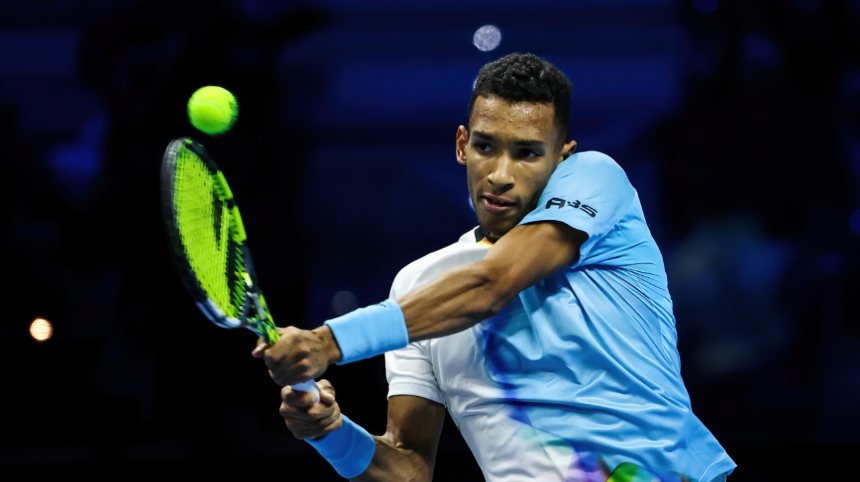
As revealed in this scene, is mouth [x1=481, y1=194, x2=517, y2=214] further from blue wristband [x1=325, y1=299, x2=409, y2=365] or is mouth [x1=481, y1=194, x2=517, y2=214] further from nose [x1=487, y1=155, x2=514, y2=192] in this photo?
blue wristband [x1=325, y1=299, x2=409, y2=365]

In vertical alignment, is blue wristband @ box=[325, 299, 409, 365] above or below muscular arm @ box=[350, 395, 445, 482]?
above

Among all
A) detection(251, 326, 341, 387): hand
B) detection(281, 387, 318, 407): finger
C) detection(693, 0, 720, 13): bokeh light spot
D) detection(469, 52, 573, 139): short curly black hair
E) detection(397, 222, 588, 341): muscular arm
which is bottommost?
detection(281, 387, 318, 407): finger

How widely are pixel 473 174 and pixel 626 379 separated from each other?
626 millimetres

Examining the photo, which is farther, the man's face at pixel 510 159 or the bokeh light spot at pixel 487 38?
the bokeh light spot at pixel 487 38

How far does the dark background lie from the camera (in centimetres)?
385

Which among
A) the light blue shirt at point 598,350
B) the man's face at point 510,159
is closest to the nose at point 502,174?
the man's face at point 510,159

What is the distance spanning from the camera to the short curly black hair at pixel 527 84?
7.20ft

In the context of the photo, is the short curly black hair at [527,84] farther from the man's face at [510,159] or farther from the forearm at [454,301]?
the forearm at [454,301]

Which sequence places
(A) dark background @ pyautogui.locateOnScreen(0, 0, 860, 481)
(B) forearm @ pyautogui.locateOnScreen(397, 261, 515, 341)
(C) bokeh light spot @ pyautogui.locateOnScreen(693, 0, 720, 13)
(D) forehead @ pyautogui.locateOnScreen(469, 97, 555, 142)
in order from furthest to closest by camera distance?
(C) bokeh light spot @ pyautogui.locateOnScreen(693, 0, 720, 13) → (A) dark background @ pyautogui.locateOnScreen(0, 0, 860, 481) → (D) forehead @ pyautogui.locateOnScreen(469, 97, 555, 142) → (B) forearm @ pyautogui.locateOnScreen(397, 261, 515, 341)

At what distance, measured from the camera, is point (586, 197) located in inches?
79.3

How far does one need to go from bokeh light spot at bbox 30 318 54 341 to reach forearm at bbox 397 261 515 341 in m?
2.64

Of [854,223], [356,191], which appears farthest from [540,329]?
[854,223]

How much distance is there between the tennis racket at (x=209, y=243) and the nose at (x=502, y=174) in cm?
61

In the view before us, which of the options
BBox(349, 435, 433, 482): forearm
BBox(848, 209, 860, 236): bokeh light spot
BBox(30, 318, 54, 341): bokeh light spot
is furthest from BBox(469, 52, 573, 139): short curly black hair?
BBox(30, 318, 54, 341): bokeh light spot
